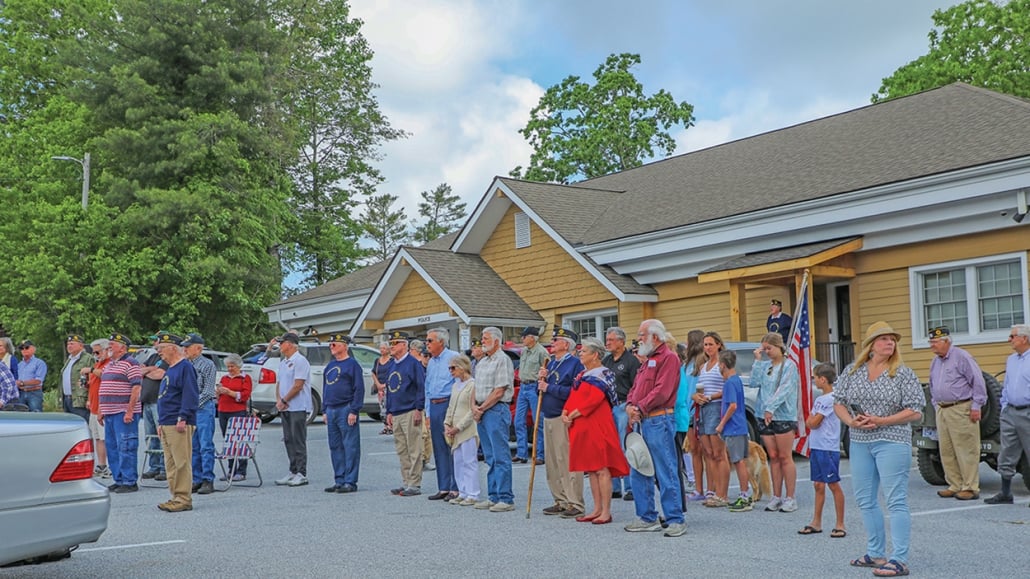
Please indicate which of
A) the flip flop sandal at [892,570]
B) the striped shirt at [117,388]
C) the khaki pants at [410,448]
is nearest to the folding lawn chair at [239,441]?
the striped shirt at [117,388]

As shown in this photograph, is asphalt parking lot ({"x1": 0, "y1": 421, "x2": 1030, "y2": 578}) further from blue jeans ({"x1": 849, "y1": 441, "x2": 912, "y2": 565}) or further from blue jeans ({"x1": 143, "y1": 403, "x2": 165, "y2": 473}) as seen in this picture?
blue jeans ({"x1": 143, "y1": 403, "x2": 165, "y2": 473})

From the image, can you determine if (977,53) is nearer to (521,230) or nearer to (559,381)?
(521,230)

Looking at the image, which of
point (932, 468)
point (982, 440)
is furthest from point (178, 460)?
point (982, 440)

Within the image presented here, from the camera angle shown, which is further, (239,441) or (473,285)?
(473,285)

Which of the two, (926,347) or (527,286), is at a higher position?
(527,286)

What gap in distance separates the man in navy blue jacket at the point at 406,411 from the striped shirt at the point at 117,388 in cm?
316

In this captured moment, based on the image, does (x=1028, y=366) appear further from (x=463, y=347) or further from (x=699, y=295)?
(x=463, y=347)

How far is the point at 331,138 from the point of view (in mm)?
45844

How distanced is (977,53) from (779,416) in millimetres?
33164

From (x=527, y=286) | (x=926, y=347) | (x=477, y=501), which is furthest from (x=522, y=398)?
(x=527, y=286)

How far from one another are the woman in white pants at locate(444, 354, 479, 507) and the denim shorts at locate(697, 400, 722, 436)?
8.00ft

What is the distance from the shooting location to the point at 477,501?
37.6 feet

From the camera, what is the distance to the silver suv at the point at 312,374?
21.8 m

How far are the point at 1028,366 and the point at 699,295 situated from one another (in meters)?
10.7
